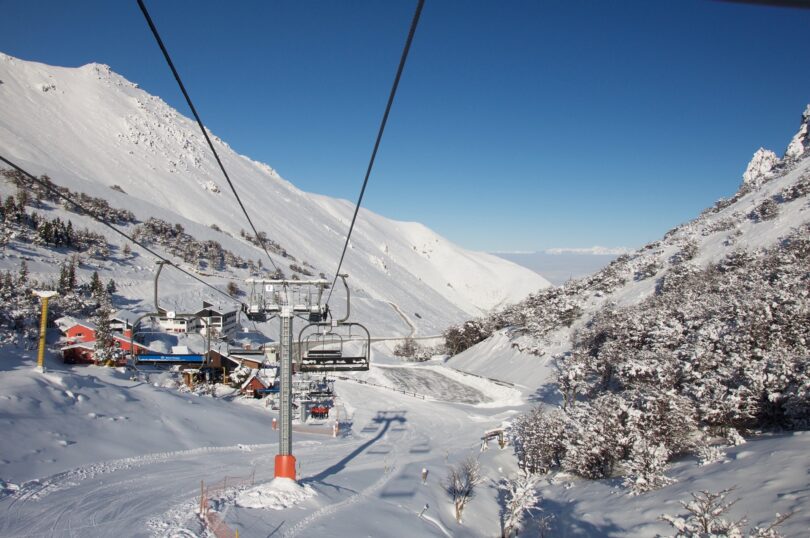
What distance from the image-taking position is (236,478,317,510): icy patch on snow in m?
14.3

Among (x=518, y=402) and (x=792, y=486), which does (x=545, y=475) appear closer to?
(x=792, y=486)

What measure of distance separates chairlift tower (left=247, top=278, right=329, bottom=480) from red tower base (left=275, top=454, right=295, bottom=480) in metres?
0.72

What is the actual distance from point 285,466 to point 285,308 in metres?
5.88

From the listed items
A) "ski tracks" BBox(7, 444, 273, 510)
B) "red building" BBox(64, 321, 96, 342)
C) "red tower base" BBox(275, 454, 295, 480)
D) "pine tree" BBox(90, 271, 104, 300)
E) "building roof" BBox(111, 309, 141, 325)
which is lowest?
"ski tracks" BBox(7, 444, 273, 510)

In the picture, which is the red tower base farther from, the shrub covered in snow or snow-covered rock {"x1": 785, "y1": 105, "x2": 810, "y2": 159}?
snow-covered rock {"x1": 785, "y1": 105, "x2": 810, "y2": 159}

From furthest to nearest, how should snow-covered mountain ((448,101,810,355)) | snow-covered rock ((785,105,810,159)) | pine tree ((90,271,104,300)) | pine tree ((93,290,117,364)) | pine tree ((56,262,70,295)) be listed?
snow-covered rock ((785,105,810,159)), pine tree ((90,271,104,300)), snow-covered mountain ((448,101,810,355)), pine tree ((56,262,70,295)), pine tree ((93,290,117,364))

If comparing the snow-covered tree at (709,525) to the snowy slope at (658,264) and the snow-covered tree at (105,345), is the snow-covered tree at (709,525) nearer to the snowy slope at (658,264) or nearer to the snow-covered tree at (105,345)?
the snowy slope at (658,264)

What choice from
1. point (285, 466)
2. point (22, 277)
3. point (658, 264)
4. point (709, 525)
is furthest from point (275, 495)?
point (658, 264)

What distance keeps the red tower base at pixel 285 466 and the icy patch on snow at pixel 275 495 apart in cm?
16

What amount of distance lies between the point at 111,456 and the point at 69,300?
34.1 meters

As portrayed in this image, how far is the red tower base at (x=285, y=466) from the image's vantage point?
48.8 ft

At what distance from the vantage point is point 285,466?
15.0m

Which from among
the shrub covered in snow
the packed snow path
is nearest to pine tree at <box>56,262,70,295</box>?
the packed snow path

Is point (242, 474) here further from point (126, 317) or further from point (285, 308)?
point (126, 317)
